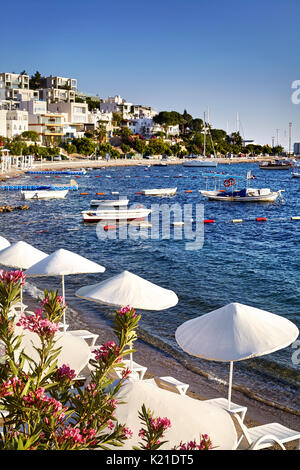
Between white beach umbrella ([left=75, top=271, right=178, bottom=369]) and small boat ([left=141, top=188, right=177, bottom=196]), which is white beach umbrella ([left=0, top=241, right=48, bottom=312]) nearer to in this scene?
white beach umbrella ([left=75, top=271, right=178, bottom=369])

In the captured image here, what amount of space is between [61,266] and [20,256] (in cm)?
175

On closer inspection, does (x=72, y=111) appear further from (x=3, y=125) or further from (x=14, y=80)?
(x=3, y=125)

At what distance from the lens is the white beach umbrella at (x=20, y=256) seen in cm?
1247

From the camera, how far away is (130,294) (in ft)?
31.0

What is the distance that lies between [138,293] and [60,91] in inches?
6213

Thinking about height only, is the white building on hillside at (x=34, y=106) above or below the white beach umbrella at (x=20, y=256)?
above

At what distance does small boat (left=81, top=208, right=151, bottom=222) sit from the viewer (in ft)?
116

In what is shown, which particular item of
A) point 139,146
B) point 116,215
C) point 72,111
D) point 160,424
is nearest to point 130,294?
point 160,424

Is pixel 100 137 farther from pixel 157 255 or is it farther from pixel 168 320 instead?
pixel 168 320

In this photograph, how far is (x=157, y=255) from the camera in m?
26.0

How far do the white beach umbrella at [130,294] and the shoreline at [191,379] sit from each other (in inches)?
78.2

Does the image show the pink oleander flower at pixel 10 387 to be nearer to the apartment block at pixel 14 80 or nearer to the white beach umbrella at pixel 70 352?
the white beach umbrella at pixel 70 352

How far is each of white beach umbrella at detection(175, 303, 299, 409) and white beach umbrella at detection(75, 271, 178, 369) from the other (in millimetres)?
1933

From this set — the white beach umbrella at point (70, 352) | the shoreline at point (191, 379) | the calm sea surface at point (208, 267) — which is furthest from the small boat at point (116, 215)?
the white beach umbrella at point (70, 352)
